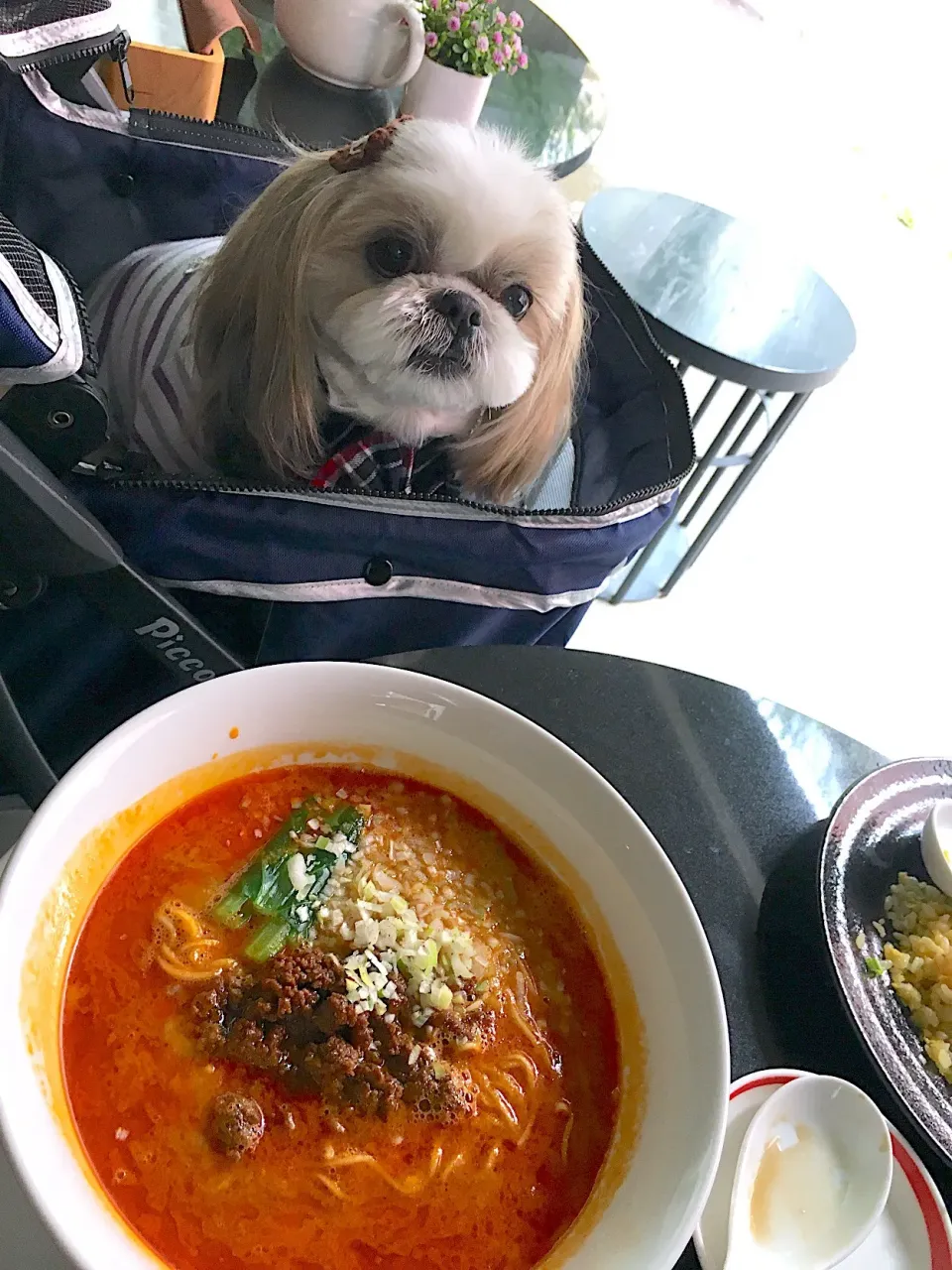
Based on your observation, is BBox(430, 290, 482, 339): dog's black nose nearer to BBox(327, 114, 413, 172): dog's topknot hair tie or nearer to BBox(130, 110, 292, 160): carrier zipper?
BBox(327, 114, 413, 172): dog's topknot hair tie

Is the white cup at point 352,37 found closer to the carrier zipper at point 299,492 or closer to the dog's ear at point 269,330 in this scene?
the dog's ear at point 269,330

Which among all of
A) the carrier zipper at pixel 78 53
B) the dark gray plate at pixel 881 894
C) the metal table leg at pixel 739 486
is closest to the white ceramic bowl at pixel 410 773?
the dark gray plate at pixel 881 894

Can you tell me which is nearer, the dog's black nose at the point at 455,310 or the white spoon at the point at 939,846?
the white spoon at the point at 939,846

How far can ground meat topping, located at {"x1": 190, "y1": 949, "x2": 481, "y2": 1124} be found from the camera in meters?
0.54

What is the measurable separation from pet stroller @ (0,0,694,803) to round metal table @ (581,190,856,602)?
437mm

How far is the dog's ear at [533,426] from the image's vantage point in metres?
1.04

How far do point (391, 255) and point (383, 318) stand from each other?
0.10 m

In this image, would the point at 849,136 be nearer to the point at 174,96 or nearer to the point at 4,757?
the point at 174,96

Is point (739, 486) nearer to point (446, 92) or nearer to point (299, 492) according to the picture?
point (446, 92)

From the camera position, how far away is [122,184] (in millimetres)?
1183

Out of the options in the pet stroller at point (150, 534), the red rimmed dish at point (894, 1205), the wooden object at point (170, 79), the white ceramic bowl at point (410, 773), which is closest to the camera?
the white ceramic bowl at point (410, 773)

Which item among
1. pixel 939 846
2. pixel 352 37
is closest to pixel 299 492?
pixel 939 846

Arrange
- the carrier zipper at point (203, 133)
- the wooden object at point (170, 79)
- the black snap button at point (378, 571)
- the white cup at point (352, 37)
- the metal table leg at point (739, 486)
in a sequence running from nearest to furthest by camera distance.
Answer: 1. the black snap button at point (378, 571)
2. the carrier zipper at point (203, 133)
3. the wooden object at point (170, 79)
4. the white cup at point (352, 37)
5. the metal table leg at point (739, 486)

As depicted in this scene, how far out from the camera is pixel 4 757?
0.82m
